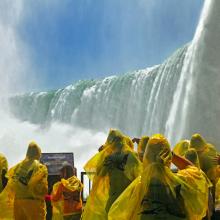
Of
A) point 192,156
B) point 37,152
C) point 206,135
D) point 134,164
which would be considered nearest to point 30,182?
point 37,152

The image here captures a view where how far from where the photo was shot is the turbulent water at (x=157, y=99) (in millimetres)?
19656

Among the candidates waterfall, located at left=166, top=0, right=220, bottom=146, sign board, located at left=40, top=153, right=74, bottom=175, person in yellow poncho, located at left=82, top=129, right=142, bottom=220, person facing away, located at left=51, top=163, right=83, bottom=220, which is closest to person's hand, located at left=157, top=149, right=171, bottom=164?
person in yellow poncho, located at left=82, top=129, right=142, bottom=220

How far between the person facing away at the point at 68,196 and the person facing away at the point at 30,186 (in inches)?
17.8

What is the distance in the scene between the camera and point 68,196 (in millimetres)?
6613

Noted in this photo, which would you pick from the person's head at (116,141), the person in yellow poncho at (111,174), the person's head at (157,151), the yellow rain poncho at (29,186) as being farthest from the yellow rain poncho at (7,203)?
the person's head at (157,151)

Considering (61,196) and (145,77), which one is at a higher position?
(145,77)

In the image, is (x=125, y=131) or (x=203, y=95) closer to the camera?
(x=203, y=95)

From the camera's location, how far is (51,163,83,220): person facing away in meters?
6.52

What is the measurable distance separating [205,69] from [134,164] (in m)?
15.1

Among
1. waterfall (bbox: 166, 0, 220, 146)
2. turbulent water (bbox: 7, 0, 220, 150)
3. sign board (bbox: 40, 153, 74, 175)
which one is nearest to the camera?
sign board (bbox: 40, 153, 74, 175)

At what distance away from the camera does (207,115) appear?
1928 centimetres

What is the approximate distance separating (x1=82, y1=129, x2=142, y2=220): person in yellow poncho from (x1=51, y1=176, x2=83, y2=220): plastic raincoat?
37.1 inches

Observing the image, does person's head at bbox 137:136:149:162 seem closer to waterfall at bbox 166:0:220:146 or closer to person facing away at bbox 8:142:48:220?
person facing away at bbox 8:142:48:220

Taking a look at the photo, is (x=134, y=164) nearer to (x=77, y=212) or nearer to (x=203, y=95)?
(x=77, y=212)
